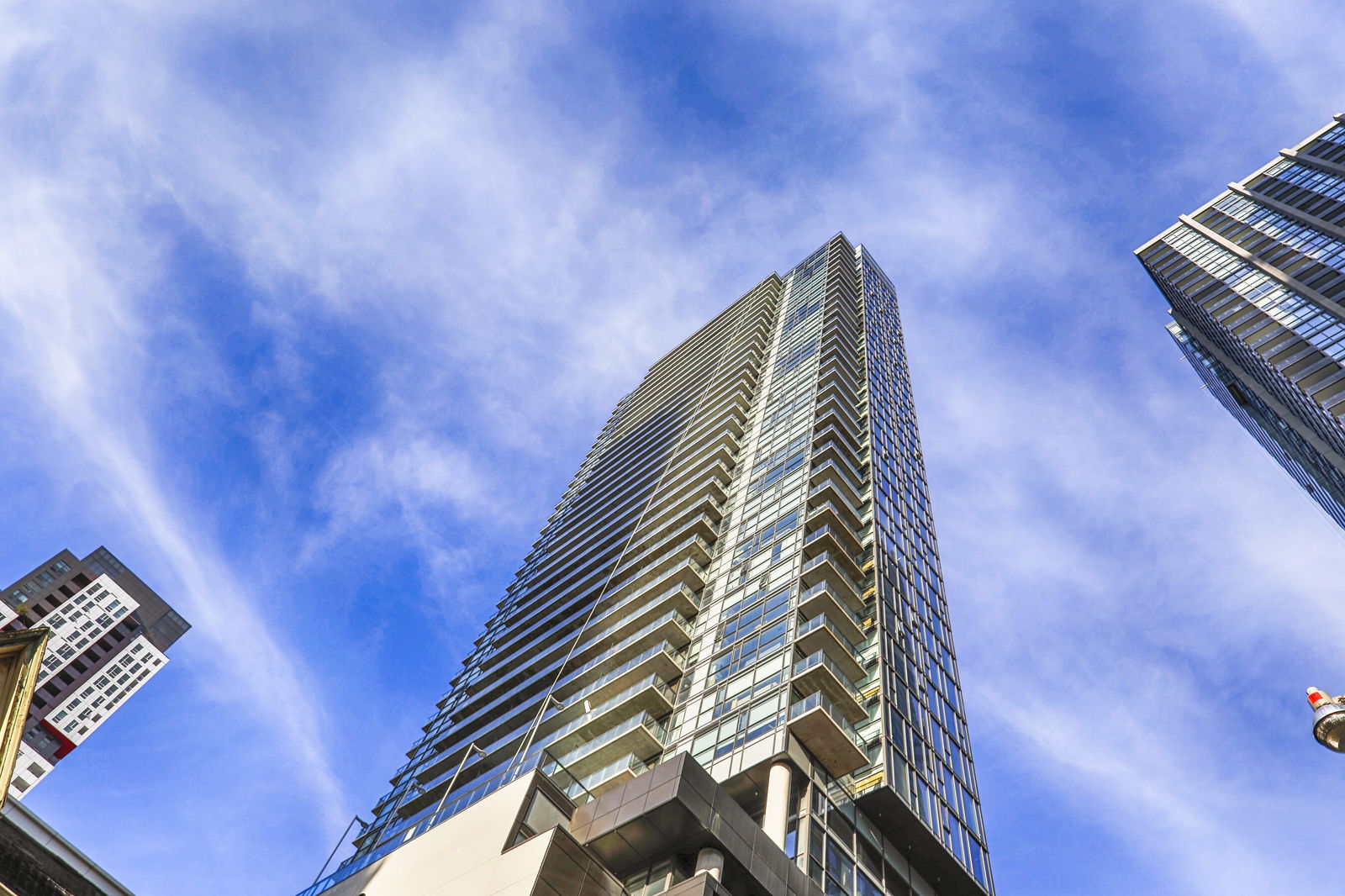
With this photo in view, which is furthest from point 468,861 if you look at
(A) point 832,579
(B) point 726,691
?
(A) point 832,579

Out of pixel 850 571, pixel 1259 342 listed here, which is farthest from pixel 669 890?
pixel 1259 342

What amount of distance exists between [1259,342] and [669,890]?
82.9 m

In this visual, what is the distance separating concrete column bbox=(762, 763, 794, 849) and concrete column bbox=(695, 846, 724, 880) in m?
3.91

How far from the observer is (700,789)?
27.1m

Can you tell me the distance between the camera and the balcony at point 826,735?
1352 inches

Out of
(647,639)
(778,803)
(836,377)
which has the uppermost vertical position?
(836,377)

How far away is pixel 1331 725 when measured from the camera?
61.0 ft

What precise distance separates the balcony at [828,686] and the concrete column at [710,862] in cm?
1216

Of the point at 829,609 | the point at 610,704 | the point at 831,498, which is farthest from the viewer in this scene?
the point at 831,498

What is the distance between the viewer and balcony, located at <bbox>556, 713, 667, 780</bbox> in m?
39.2

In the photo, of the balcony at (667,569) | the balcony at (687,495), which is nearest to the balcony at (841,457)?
the balcony at (687,495)

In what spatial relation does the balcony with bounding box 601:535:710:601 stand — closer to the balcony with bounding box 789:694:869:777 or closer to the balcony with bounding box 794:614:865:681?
the balcony with bounding box 794:614:865:681

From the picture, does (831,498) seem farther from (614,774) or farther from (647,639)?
(614,774)

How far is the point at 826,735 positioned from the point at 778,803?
3878mm
